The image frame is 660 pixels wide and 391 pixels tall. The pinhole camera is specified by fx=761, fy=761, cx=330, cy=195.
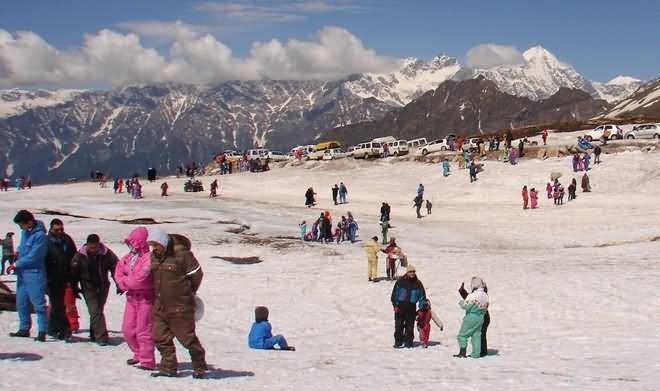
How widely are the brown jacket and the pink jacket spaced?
0.31m

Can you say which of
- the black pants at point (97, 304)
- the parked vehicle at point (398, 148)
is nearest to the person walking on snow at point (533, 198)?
the parked vehicle at point (398, 148)

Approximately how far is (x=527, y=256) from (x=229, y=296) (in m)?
14.0

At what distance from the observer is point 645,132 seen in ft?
204

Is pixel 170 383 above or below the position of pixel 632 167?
below

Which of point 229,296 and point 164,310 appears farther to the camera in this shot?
point 229,296

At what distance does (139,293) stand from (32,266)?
114 inches

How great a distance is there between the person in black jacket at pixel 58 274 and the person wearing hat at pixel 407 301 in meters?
5.77

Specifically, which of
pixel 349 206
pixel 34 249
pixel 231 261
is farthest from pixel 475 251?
pixel 34 249

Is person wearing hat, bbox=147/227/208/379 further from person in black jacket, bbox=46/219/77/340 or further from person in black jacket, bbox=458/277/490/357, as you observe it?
person in black jacket, bbox=458/277/490/357

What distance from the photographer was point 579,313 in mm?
19031

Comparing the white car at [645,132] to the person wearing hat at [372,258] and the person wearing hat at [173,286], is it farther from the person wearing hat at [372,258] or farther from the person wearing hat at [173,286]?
the person wearing hat at [173,286]

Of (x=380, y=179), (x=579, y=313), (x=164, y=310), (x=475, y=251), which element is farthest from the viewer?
(x=380, y=179)

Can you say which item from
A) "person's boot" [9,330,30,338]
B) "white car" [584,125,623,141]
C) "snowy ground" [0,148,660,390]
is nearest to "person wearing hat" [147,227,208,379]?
"snowy ground" [0,148,660,390]

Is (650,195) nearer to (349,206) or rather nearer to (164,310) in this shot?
(349,206)
